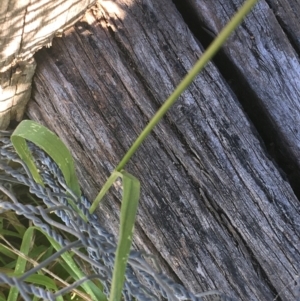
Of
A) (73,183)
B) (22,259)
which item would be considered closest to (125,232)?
(73,183)

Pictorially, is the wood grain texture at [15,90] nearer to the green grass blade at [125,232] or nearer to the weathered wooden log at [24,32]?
the weathered wooden log at [24,32]

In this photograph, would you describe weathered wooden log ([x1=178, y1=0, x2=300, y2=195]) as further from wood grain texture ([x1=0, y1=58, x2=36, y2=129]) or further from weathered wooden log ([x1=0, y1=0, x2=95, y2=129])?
wood grain texture ([x1=0, y1=58, x2=36, y2=129])

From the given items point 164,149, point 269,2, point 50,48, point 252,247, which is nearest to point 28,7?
point 50,48

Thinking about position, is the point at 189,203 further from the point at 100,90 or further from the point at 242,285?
the point at 100,90

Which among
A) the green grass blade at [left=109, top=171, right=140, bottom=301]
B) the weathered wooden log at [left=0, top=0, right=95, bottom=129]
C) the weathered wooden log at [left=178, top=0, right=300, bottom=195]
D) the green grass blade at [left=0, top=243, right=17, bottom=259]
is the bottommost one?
the green grass blade at [left=109, top=171, right=140, bottom=301]

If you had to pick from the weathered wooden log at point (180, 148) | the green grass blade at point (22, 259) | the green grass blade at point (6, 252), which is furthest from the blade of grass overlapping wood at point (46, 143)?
the green grass blade at point (6, 252)

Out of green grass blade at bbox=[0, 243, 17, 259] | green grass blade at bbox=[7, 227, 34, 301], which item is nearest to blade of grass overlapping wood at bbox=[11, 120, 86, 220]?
green grass blade at bbox=[7, 227, 34, 301]
